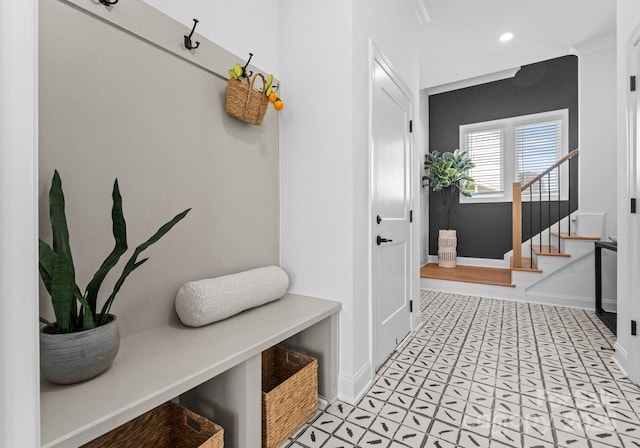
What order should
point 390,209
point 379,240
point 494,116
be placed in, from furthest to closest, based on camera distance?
1. point 494,116
2. point 390,209
3. point 379,240

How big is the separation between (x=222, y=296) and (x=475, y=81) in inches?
203

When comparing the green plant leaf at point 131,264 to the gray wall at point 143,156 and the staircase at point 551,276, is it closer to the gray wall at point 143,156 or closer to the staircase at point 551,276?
the gray wall at point 143,156

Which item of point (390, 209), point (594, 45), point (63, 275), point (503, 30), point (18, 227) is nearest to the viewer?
point (18, 227)

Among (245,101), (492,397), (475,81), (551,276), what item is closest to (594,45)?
(475,81)

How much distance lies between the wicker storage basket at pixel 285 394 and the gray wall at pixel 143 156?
1.76ft

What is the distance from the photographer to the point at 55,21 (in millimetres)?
1029

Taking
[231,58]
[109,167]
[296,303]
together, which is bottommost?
[296,303]

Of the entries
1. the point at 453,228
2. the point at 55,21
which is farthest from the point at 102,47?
the point at 453,228

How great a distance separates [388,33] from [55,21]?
1874mm

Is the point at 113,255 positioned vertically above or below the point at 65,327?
above

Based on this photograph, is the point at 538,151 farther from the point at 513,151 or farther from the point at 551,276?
the point at 551,276

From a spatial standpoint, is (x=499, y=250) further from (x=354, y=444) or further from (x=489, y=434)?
(x=354, y=444)

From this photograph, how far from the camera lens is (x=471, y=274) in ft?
13.9

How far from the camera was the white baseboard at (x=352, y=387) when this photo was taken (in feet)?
5.39
